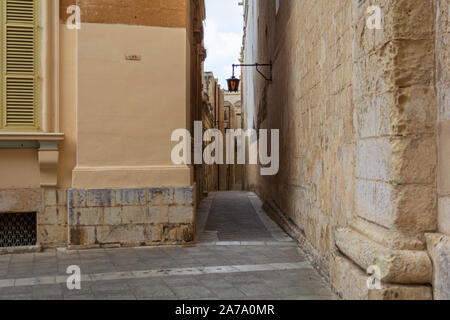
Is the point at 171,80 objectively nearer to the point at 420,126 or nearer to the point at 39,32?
the point at 39,32

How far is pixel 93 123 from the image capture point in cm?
→ 661

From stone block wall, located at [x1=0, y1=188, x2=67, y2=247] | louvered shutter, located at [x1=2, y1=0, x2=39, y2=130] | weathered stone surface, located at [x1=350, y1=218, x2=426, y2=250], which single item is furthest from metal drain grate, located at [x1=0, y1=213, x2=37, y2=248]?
weathered stone surface, located at [x1=350, y1=218, x2=426, y2=250]

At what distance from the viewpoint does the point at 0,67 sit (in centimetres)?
633

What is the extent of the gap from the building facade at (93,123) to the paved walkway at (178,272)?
19.3 inches

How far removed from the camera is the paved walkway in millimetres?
4195

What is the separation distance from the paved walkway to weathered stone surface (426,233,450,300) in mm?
1403

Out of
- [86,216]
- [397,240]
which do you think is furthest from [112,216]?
[397,240]

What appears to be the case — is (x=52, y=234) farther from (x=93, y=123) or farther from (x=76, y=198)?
(x=93, y=123)

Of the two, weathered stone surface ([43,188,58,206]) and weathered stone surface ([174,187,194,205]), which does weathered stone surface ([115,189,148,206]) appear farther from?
weathered stone surface ([43,188,58,206])

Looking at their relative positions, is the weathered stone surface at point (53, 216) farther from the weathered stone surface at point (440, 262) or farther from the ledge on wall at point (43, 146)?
the weathered stone surface at point (440, 262)

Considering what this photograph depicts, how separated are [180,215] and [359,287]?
401 cm
